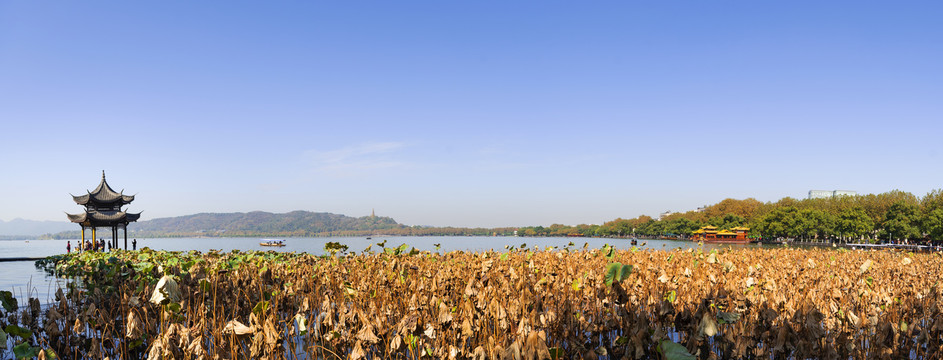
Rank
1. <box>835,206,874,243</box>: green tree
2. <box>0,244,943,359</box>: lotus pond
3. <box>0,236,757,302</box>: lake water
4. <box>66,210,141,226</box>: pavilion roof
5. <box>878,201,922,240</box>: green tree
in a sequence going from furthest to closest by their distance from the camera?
<box>835,206,874,243</box>: green tree
<box>878,201,922,240</box>: green tree
<box>66,210,141,226</box>: pavilion roof
<box>0,236,757,302</box>: lake water
<box>0,244,943,359</box>: lotus pond

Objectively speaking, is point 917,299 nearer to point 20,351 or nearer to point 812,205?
point 20,351

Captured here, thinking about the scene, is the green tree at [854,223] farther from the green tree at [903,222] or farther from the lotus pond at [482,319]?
the lotus pond at [482,319]

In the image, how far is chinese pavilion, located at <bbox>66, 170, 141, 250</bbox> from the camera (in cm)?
2858

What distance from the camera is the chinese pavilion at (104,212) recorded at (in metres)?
28.6

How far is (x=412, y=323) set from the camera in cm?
393

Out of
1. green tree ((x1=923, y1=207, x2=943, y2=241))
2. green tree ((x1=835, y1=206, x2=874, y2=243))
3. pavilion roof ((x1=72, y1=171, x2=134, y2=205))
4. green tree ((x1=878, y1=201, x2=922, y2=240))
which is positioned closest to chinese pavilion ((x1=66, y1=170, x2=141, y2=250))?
pavilion roof ((x1=72, y1=171, x2=134, y2=205))

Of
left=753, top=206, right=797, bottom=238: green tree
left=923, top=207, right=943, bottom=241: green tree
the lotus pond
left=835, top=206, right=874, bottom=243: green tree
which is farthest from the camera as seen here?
left=753, top=206, right=797, bottom=238: green tree

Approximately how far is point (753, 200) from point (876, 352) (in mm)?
109159

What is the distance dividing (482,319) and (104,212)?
31.7 meters

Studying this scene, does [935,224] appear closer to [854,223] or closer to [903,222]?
[903,222]

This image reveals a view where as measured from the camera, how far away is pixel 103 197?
97.0 ft

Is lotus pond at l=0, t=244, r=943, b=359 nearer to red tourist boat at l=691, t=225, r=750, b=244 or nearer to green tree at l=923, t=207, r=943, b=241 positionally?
green tree at l=923, t=207, r=943, b=241

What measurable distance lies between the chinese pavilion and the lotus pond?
75.7 ft

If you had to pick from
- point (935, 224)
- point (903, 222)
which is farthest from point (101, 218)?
point (903, 222)
